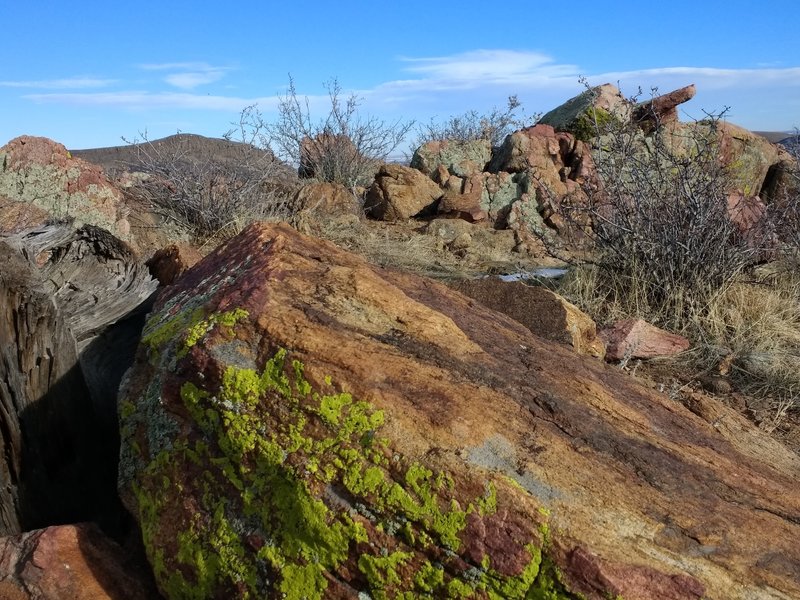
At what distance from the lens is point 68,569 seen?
2129 millimetres

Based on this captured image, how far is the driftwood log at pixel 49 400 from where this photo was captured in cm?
256

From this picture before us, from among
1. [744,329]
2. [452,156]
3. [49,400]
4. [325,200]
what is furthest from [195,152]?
[49,400]

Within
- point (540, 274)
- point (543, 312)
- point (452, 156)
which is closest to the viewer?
point (543, 312)

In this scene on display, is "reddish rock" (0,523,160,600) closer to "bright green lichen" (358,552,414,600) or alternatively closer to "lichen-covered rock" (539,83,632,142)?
"bright green lichen" (358,552,414,600)

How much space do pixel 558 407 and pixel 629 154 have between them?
5.01 m

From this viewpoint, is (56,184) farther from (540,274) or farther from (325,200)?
(540,274)

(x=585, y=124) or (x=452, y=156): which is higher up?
(x=585, y=124)

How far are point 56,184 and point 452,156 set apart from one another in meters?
6.95

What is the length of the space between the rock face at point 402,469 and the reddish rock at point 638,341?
2.74 meters

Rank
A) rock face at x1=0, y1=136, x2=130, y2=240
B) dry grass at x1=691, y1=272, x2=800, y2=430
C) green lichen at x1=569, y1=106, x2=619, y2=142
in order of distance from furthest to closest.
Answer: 1. green lichen at x1=569, y1=106, x2=619, y2=142
2. rock face at x1=0, y1=136, x2=130, y2=240
3. dry grass at x1=691, y1=272, x2=800, y2=430

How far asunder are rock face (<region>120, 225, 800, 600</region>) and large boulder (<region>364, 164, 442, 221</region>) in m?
9.51

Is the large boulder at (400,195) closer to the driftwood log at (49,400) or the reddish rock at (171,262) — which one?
the reddish rock at (171,262)

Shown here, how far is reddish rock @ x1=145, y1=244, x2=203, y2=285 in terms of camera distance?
159 inches

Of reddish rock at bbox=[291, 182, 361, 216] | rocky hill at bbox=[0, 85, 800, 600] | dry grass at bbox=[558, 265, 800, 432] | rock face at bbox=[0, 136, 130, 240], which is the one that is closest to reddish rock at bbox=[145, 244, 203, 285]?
rocky hill at bbox=[0, 85, 800, 600]
